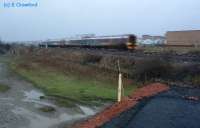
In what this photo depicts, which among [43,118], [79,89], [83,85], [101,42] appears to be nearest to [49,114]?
[43,118]

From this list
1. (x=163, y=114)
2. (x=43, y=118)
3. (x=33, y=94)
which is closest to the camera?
(x=163, y=114)

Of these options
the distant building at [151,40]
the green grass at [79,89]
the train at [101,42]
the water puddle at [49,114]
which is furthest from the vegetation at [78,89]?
the distant building at [151,40]

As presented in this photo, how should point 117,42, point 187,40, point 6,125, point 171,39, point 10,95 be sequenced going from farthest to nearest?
point 171,39 < point 187,40 < point 117,42 < point 10,95 < point 6,125

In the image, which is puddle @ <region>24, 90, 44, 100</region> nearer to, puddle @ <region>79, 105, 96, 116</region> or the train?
puddle @ <region>79, 105, 96, 116</region>

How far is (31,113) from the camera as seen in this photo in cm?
1984

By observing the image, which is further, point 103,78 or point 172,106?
point 103,78

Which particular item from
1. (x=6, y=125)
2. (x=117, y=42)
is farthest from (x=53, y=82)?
(x=117, y=42)

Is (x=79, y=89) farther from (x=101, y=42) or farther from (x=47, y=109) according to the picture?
(x=101, y=42)

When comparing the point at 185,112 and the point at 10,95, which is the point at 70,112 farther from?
the point at 185,112

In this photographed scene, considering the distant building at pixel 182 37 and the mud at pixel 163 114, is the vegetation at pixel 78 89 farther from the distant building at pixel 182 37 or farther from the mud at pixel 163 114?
the distant building at pixel 182 37

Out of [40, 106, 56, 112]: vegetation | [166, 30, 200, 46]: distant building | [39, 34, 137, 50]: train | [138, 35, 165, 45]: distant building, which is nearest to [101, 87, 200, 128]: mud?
[40, 106, 56, 112]: vegetation

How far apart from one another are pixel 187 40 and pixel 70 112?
69.5 meters

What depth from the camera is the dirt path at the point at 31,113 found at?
17.2 meters

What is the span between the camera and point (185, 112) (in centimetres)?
1018
